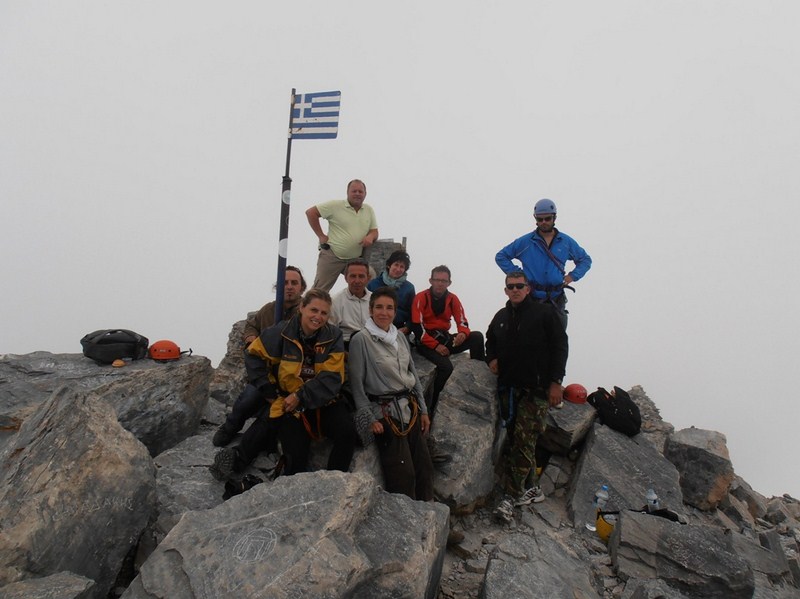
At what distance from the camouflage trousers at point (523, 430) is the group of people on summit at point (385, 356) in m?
0.02

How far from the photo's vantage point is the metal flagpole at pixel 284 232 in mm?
7859

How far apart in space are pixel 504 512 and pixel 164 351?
23.5 feet

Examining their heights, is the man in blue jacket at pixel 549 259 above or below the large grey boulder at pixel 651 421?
above

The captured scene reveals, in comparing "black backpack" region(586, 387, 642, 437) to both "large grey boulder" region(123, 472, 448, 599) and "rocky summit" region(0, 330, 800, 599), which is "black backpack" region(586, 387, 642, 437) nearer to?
"rocky summit" region(0, 330, 800, 599)

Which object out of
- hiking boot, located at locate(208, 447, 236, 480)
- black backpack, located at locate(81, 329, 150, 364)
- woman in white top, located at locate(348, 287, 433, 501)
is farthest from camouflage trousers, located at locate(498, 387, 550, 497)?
black backpack, located at locate(81, 329, 150, 364)

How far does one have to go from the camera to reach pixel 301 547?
379cm

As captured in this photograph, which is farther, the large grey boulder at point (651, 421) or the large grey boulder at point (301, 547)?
the large grey boulder at point (651, 421)

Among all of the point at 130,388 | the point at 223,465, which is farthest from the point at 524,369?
the point at 130,388

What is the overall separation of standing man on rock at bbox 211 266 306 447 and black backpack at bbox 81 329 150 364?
7.24ft

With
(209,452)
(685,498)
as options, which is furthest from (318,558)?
(685,498)

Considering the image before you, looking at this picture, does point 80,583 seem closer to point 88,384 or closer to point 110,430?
point 110,430

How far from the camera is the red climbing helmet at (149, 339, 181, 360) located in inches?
324

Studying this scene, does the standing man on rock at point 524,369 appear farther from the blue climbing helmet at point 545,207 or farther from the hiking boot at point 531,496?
the blue climbing helmet at point 545,207

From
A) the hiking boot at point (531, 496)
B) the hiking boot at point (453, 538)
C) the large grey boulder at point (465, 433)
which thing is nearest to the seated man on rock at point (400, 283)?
the large grey boulder at point (465, 433)
